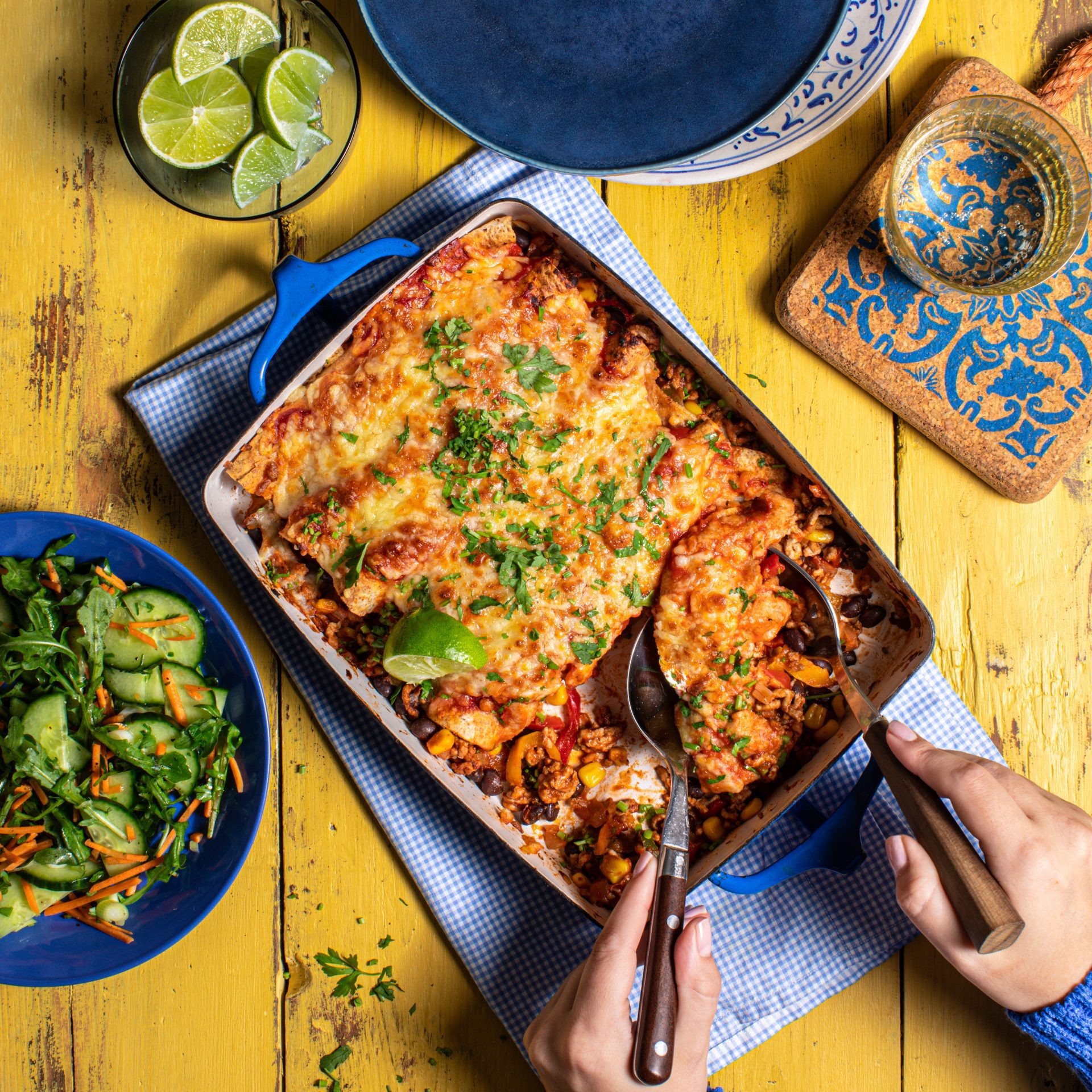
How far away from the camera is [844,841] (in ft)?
9.22

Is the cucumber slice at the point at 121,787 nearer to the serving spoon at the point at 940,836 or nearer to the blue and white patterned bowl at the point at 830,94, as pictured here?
the serving spoon at the point at 940,836

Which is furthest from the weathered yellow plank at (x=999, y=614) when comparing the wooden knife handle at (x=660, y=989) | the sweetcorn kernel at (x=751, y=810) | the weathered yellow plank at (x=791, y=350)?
the wooden knife handle at (x=660, y=989)

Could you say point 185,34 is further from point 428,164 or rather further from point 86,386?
point 86,386

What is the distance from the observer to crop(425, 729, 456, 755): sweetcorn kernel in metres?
2.84

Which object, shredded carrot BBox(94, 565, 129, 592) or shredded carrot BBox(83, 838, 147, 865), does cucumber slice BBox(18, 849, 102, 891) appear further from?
shredded carrot BBox(94, 565, 129, 592)

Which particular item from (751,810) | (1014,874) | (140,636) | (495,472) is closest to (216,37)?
(495,472)

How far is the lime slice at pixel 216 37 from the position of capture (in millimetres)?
2809

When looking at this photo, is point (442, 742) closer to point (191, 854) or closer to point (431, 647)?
point (431, 647)

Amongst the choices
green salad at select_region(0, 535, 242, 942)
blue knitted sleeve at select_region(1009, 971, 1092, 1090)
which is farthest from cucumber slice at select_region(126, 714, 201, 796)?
blue knitted sleeve at select_region(1009, 971, 1092, 1090)

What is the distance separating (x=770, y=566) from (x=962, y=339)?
108cm

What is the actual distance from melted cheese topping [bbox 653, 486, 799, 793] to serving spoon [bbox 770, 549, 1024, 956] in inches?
4.9

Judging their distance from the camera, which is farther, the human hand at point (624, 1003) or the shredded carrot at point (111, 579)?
the shredded carrot at point (111, 579)

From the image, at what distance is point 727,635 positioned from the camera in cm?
270

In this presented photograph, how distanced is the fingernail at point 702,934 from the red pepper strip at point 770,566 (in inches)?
A: 40.0
